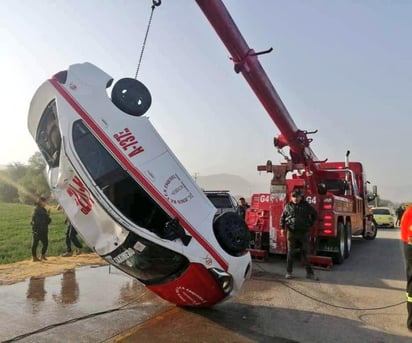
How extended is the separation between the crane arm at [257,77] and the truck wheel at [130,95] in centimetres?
273

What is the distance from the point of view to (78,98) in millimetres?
4645

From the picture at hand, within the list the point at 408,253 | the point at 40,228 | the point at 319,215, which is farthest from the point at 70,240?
the point at 408,253

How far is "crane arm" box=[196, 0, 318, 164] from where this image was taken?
7.13 metres

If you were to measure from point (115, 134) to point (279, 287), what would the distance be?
14.6 feet

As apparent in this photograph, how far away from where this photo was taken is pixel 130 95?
4910 millimetres

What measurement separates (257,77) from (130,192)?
4.90m

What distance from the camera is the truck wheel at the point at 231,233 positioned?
5.00m

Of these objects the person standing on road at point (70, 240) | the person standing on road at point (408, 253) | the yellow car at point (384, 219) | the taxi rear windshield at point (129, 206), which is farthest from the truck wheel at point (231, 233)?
the yellow car at point (384, 219)

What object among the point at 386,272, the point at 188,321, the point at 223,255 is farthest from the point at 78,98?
the point at 386,272

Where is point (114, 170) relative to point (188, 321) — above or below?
above

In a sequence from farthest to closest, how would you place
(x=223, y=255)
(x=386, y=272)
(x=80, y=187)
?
1. (x=386, y=272)
2. (x=223, y=255)
3. (x=80, y=187)

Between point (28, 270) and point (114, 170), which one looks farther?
point (28, 270)

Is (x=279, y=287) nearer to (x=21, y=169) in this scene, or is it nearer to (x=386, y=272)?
(x=386, y=272)

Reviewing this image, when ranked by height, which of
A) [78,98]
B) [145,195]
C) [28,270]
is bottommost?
[28,270]
